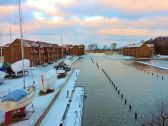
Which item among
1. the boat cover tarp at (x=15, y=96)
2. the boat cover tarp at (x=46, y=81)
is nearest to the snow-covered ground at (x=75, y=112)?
the boat cover tarp at (x=46, y=81)

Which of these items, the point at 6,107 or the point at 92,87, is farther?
the point at 92,87

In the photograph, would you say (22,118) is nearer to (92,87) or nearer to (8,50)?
(92,87)

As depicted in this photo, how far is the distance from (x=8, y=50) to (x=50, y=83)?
41.2 m

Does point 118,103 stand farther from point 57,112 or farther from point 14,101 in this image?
point 14,101

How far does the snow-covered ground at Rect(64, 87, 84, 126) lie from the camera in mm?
21062

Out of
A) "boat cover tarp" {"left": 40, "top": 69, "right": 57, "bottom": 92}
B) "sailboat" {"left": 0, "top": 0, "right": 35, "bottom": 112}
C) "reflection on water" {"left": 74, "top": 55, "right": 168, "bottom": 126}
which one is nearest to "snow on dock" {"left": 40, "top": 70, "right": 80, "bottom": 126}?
"boat cover tarp" {"left": 40, "top": 69, "right": 57, "bottom": 92}

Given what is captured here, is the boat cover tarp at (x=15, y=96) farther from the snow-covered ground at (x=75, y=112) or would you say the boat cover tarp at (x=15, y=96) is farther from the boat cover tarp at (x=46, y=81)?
the boat cover tarp at (x=46, y=81)

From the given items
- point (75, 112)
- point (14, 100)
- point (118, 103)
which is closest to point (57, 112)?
point (75, 112)

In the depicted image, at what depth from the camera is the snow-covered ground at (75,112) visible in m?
21.1

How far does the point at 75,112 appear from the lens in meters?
23.8

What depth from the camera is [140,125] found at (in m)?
21.1

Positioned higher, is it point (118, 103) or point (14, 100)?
point (14, 100)

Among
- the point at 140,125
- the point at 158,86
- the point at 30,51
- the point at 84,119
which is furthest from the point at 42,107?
the point at 30,51

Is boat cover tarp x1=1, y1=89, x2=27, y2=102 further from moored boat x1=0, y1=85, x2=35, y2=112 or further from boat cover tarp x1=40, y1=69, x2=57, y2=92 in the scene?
boat cover tarp x1=40, y1=69, x2=57, y2=92
